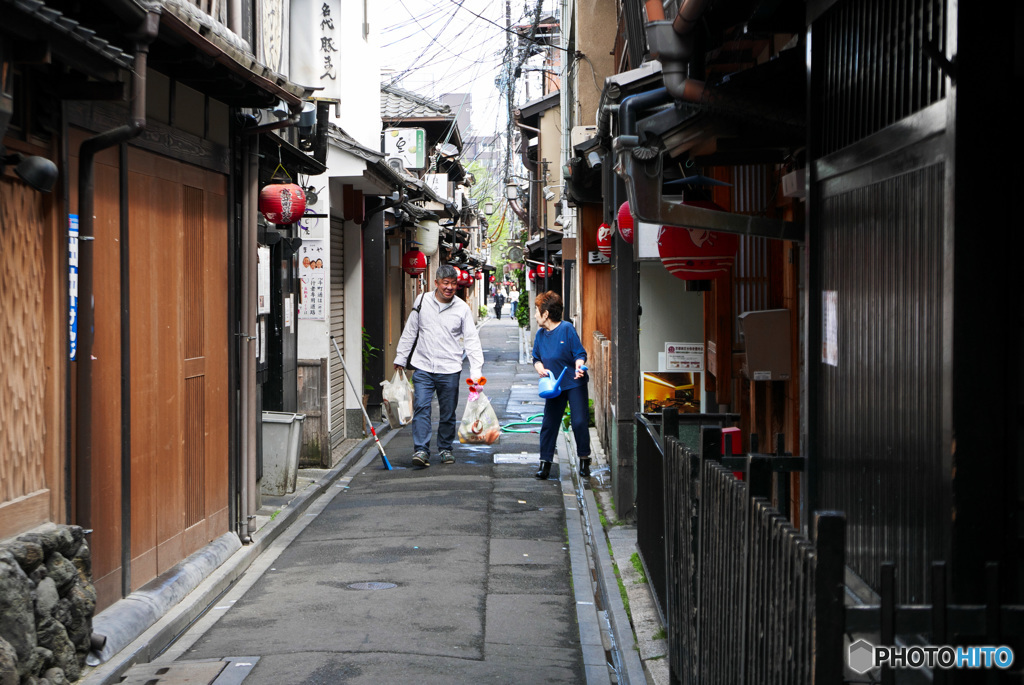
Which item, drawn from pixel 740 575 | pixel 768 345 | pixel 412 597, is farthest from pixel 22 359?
pixel 768 345

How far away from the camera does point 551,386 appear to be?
1231cm

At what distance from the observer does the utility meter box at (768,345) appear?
24.6 ft

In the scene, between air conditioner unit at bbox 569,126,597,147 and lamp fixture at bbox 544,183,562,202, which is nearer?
air conditioner unit at bbox 569,126,597,147

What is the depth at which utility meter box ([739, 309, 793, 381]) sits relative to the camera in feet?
24.6

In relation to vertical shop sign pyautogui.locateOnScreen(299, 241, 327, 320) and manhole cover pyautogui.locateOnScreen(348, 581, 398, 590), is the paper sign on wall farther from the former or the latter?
vertical shop sign pyautogui.locateOnScreen(299, 241, 327, 320)

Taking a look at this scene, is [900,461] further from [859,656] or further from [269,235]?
[269,235]

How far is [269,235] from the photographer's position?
11602mm

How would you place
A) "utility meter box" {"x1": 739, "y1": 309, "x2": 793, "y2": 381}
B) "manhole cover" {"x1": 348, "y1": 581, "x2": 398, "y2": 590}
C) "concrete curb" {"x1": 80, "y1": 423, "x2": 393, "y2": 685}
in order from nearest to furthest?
"concrete curb" {"x1": 80, "y1": 423, "x2": 393, "y2": 685} → "utility meter box" {"x1": 739, "y1": 309, "x2": 793, "y2": 381} → "manhole cover" {"x1": 348, "y1": 581, "x2": 398, "y2": 590}

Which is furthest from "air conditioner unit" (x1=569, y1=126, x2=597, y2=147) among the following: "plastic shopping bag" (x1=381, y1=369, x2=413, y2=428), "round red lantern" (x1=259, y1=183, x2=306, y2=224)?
"round red lantern" (x1=259, y1=183, x2=306, y2=224)

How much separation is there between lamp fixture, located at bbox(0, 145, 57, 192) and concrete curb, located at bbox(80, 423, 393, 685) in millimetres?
2795

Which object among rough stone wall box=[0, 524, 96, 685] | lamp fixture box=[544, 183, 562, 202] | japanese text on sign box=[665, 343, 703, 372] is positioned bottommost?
rough stone wall box=[0, 524, 96, 685]

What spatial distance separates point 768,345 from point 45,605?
5062 millimetres

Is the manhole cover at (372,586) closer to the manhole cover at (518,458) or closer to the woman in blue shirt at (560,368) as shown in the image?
the woman in blue shirt at (560,368)

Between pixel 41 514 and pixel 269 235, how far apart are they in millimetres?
6191
